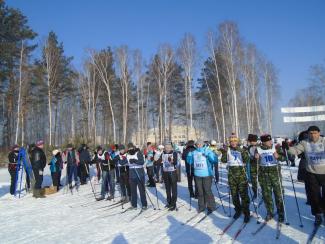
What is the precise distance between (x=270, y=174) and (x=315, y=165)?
0.88 meters

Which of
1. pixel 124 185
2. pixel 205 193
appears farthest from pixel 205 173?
pixel 124 185

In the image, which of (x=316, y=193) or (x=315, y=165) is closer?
(x=315, y=165)

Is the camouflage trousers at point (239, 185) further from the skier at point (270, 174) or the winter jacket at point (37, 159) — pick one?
the winter jacket at point (37, 159)

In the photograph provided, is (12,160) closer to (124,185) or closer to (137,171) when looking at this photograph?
(124,185)

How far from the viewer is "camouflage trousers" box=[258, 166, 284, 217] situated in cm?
702

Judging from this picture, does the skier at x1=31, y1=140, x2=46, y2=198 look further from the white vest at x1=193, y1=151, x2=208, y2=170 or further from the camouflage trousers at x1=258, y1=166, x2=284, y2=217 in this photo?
the camouflage trousers at x1=258, y1=166, x2=284, y2=217

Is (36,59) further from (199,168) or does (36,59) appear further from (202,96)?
(199,168)

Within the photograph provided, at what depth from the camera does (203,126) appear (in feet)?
206

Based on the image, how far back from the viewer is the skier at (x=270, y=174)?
702 cm

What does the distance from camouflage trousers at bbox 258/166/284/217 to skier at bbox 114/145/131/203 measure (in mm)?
4287

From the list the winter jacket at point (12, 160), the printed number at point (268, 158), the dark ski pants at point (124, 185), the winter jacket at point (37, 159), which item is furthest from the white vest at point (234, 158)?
the winter jacket at point (12, 160)

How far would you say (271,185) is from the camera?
711cm

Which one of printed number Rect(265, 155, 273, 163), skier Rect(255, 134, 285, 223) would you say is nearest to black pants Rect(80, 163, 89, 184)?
skier Rect(255, 134, 285, 223)

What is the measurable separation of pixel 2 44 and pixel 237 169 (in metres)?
26.7
